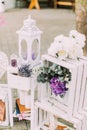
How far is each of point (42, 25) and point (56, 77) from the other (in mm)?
4002

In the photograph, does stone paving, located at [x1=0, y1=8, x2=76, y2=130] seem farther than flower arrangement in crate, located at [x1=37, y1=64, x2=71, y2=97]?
Yes

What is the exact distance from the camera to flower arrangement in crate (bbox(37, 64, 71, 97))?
1.69 metres

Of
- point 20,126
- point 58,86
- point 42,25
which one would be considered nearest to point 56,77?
point 58,86

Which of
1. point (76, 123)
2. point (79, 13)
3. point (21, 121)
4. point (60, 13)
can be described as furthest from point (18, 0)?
point (76, 123)

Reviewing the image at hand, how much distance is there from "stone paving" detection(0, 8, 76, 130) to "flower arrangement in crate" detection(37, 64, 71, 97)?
1310mm

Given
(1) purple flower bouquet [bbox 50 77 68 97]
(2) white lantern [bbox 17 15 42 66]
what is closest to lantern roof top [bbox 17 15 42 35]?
(2) white lantern [bbox 17 15 42 66]

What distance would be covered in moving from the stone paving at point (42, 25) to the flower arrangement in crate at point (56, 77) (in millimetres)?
1310

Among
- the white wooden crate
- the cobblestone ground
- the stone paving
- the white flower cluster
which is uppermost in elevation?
the white flower cluster

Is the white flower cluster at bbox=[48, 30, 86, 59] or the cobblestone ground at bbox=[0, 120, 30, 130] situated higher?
the white flower cluster at bbox=[48, 30, 86, 59]

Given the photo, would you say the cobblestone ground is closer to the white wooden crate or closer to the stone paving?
the white wooden crate

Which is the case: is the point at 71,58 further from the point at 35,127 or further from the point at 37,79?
the point at 35,127

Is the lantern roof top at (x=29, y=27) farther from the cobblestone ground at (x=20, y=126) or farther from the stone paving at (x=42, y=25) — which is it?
the stone paving at (x=42, y=25)

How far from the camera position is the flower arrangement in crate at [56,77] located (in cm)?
169

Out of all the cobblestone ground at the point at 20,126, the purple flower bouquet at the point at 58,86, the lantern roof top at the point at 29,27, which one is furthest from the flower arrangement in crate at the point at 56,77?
the cobblestone ground at the point at 20,126
